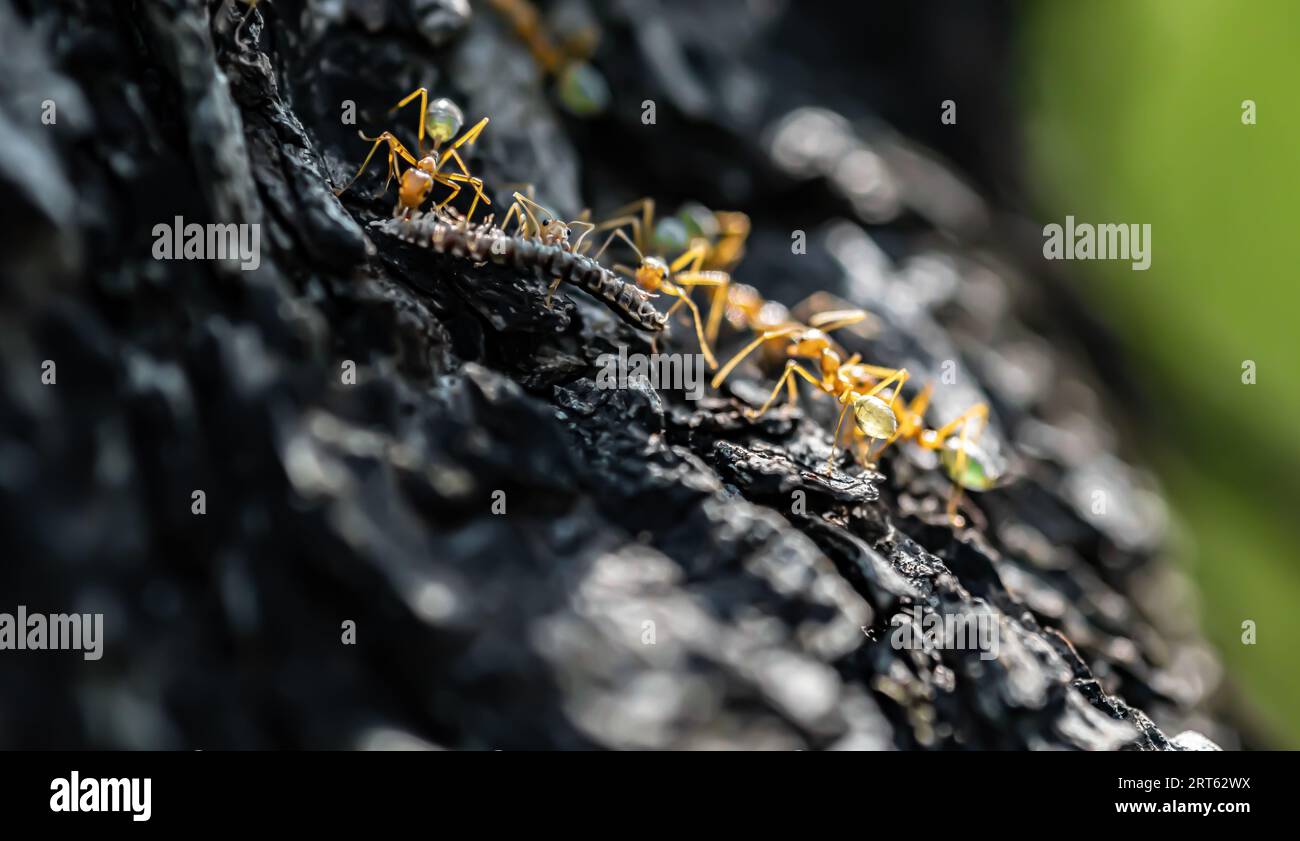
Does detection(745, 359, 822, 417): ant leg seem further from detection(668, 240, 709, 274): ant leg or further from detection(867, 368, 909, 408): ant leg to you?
detection(668, 240, 709, 274): ant leg

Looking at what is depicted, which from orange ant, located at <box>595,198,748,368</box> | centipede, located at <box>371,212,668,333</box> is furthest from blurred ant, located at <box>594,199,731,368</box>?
centipede, located at <box>371,212,668,333</box>

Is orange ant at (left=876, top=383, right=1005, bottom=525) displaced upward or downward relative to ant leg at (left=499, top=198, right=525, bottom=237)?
downward

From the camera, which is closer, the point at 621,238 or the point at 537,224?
the point at 537,224

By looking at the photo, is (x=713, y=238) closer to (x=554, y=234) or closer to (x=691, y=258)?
(x=691, y=258)

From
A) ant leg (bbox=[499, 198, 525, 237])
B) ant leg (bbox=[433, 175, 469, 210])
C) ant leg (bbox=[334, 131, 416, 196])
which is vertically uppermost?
ant leg (bbox=[334, 131, 416, 196])

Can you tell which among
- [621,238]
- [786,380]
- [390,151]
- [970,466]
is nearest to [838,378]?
[786,380]

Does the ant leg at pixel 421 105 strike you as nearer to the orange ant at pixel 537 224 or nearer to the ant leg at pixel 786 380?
the orange ant at pixel 537 224

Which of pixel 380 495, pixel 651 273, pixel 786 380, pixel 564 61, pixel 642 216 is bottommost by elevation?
pixel 380 495
